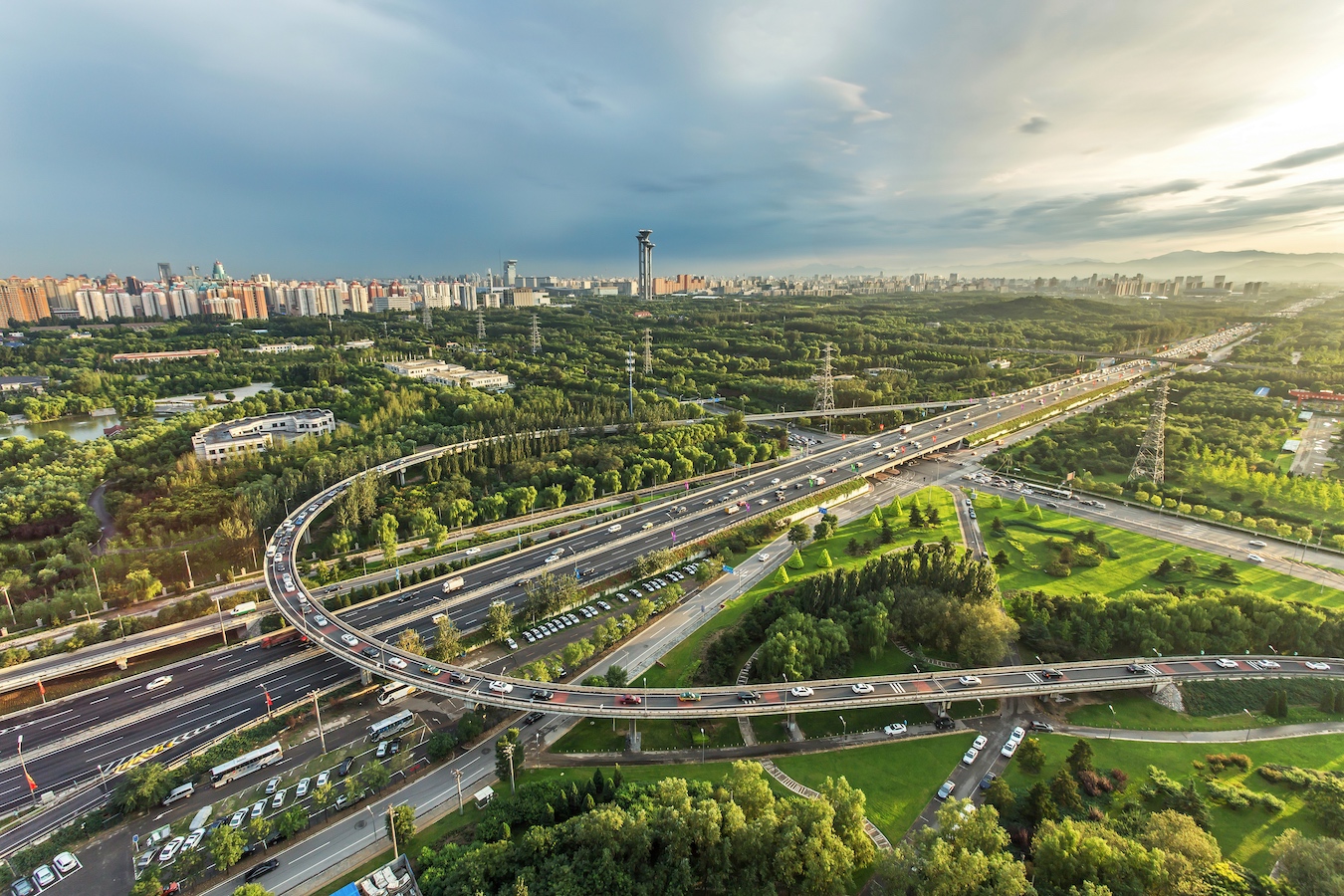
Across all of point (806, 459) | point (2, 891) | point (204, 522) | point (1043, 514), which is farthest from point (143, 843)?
point (1043, 514)

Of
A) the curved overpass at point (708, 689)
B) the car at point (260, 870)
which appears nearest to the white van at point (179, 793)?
the car at point (260, 870)

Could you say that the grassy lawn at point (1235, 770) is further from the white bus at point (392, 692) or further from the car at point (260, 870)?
the car at point (260, 870)

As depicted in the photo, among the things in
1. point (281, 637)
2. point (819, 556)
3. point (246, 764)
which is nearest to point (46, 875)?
point (246, 764)

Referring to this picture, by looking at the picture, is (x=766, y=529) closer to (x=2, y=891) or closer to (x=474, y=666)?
(x=474, y=666)

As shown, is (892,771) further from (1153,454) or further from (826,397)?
(826,397)

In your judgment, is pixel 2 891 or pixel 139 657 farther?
pixel 139 657

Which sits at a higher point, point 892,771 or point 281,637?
point 281,637
